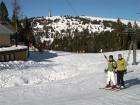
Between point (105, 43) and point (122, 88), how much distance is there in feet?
395

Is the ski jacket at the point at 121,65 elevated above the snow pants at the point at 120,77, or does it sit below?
above

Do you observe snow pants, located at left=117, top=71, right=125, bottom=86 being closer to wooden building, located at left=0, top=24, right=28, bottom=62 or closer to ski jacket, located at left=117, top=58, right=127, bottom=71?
ski jacket, located at left=117, top=58, right=127, bottom=71

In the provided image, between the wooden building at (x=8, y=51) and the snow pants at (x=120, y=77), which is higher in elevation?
the wooden building at (x=8, y=51)

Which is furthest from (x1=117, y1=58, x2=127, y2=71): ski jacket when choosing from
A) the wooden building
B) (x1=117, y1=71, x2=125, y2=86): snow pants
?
the wooden building

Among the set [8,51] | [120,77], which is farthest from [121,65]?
[8,51]

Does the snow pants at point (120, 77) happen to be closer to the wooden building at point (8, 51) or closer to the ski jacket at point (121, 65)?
the ski jacket at point (121, 65)

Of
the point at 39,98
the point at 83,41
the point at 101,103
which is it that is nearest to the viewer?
the point at 101,103

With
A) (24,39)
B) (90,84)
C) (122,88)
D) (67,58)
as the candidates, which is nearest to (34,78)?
(90,84)

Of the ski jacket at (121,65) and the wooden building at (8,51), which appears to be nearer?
the ski jacket at (121,65)

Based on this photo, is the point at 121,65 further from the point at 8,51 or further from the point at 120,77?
the point at 8,51

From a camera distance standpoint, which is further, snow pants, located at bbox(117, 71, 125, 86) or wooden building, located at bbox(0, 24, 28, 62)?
wooden building, located at bbox(0, 24, 28, 62)

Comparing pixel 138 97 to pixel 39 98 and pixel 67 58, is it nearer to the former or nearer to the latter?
pixel 39 98

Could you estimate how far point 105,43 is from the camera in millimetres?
142875

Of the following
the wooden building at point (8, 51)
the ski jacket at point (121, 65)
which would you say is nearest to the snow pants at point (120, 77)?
the ski jacket at point (121, 65)
